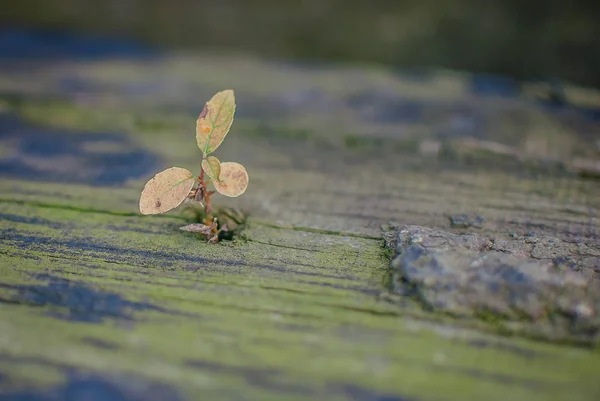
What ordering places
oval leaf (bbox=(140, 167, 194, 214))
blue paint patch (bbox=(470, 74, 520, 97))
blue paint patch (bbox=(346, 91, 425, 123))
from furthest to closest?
blue paint patch (bbox=(470, 74, 520, 97)), blue paint patch (bbox=(346, 91, 425, 123)), oval leaf (bbox=(140, 167, 194, 214))

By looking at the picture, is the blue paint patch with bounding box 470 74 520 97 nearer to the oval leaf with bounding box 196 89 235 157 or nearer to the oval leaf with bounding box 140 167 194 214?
the oval leaf with bounding box 196 89 235 157

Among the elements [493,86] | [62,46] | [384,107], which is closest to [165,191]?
[384,107]

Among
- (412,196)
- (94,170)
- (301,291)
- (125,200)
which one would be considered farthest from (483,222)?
(94,170)

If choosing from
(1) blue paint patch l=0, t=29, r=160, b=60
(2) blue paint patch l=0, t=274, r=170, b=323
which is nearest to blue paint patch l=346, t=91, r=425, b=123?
(1) blue paint patch l=0, t=29, r=160, b=60

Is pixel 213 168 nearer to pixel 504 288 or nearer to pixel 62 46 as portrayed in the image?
pixel 504 288

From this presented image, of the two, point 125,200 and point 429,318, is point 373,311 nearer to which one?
point 429,318

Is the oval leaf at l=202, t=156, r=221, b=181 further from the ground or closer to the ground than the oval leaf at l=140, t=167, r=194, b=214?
further from the ground

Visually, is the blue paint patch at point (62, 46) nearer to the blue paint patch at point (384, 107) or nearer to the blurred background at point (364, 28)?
the blurred background at point (364, 28)

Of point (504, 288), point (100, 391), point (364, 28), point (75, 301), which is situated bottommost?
point (100, 391)
